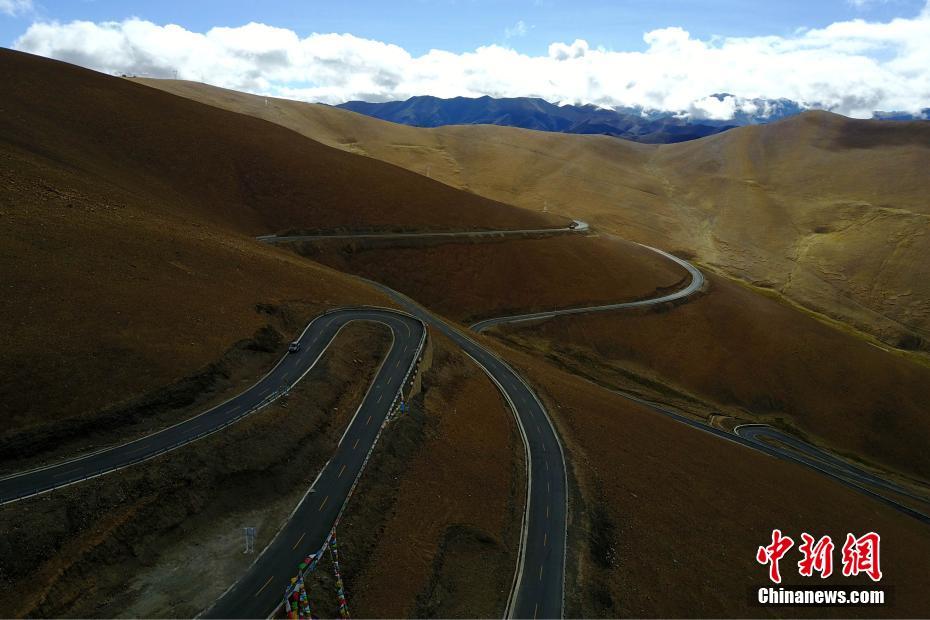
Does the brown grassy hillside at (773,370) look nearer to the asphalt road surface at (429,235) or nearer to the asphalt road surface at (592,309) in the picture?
the asphalt road surface at (592,309)

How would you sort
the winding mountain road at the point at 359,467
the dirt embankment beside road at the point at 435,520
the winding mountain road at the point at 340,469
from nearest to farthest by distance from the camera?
1. the winding mountain road at the point at 340,469
2. the winding mountain road at the point at 359,467
3. the dirt embankment beside road at the point at 435,520

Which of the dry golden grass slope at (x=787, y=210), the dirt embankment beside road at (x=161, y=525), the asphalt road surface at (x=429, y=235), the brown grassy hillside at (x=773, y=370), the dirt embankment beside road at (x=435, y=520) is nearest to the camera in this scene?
the dirt embankment beside road at (x=161, y=525)

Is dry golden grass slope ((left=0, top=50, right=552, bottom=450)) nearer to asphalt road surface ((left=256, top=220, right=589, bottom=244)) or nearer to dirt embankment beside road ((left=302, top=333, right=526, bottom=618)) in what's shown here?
asphalt road surface ((left=256, top=220, right=589, bottom=244))

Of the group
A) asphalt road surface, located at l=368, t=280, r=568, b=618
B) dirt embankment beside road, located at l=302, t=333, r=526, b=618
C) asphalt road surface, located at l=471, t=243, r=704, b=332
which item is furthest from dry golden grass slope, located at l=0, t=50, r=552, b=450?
asphalt road surface, located at l=471, t=243, r=704, b=332

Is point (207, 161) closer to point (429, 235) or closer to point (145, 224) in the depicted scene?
point (145, 224)

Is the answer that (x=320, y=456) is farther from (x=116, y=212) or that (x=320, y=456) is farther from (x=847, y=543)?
(x=847, y=543)

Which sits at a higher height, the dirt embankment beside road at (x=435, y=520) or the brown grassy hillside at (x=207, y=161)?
the brown grassy hillside at (x=207, y=161)

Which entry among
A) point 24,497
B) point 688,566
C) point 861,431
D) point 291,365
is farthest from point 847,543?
point 24,497

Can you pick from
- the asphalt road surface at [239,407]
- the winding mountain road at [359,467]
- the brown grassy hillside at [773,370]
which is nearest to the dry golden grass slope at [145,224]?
the asphalt road surface at [239,407]

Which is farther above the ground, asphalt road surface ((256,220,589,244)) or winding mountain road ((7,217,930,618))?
asphalt road surface ((256,220,589,244))
